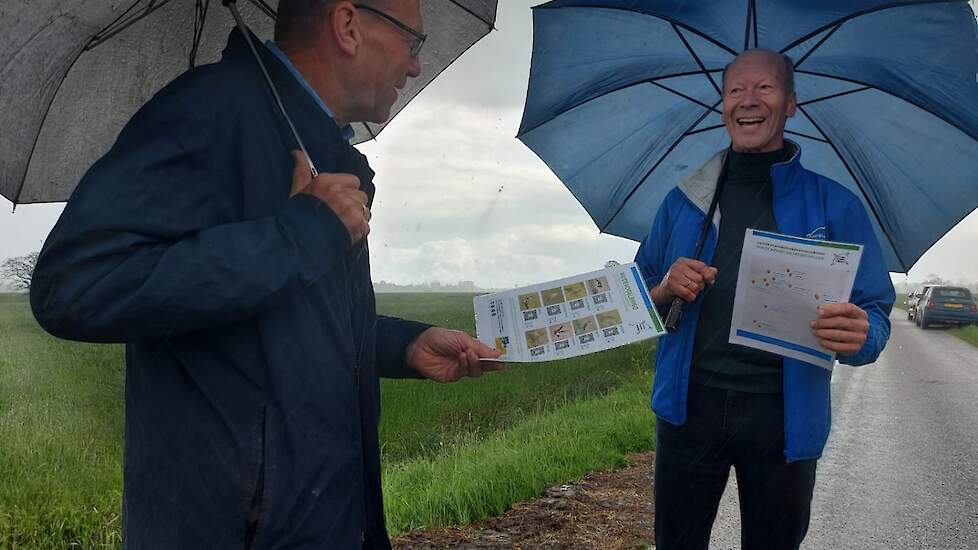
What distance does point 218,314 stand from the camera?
1.30 m

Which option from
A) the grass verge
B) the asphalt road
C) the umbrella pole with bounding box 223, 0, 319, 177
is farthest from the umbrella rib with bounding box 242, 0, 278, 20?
the asphalt road

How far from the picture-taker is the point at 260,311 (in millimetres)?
1334

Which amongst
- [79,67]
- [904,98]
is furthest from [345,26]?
[904,98]

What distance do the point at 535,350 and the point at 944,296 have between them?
28.4 meters

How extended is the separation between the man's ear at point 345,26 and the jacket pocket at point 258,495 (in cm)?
82

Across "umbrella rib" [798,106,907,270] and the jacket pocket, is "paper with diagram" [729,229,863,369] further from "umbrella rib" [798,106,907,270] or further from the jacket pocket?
the jacket pocket

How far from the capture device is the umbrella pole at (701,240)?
8.19ft

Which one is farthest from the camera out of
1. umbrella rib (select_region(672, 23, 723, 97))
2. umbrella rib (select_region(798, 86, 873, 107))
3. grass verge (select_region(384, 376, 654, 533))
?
grass verge (select_region(384, 376, 654, 533))

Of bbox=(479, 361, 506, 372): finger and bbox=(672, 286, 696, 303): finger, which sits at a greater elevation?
bbox=(672, 286, 696, 303): finger

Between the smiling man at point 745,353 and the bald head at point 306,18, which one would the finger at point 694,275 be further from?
the bald head at point 306,18

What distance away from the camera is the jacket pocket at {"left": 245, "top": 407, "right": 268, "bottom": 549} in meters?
1.38

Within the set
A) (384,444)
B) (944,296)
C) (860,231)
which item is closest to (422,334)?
(860,231)

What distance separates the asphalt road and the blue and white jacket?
6.99ft

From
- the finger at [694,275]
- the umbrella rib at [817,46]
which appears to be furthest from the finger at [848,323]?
the umbrella rib at [817,46]
